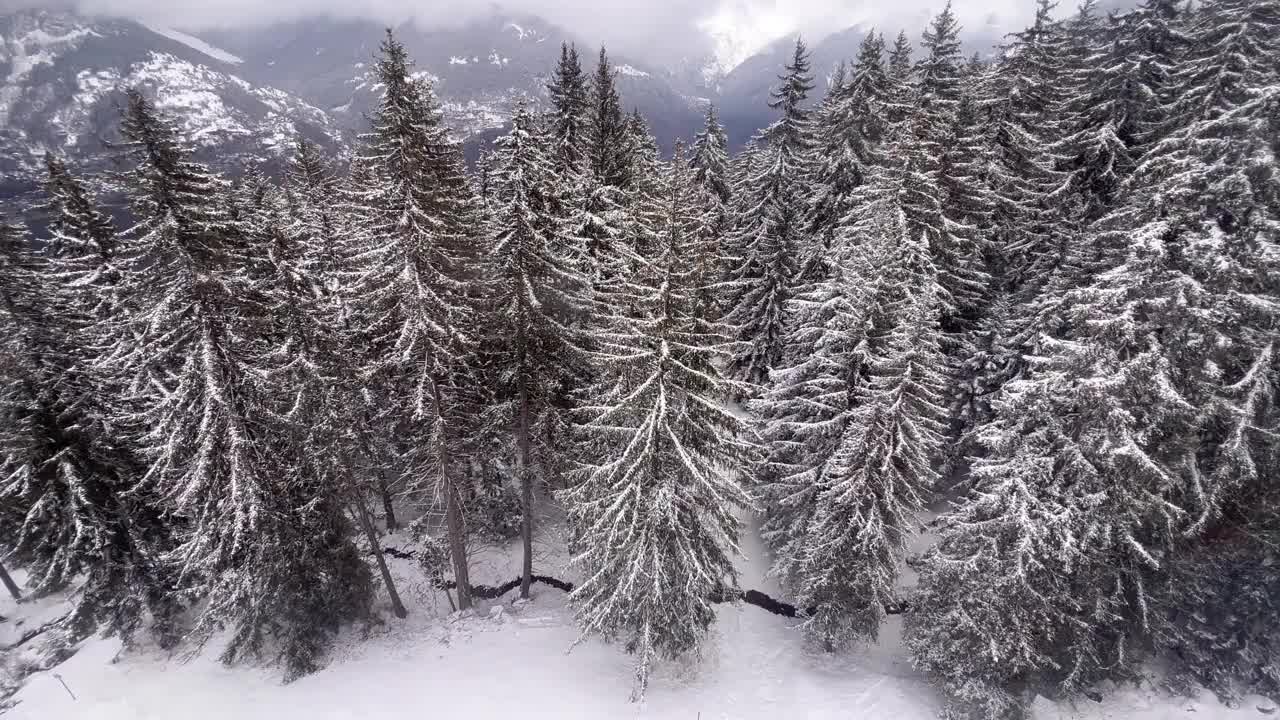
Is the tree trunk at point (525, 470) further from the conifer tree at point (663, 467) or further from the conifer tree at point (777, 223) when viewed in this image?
the conifer tree at point (777, 223)

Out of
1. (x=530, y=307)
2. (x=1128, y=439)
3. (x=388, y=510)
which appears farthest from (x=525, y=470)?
(x=1128, y=439)

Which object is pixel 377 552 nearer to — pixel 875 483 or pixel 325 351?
pixel 325 351

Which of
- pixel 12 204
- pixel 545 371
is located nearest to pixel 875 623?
pixel 545 371

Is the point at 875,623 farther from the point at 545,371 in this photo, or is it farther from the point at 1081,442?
the point at 545,371

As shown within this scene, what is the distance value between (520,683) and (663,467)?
8479 millimetres

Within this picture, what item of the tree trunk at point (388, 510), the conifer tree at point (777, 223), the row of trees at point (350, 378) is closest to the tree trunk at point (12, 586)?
the row of trees at point (350, 378)

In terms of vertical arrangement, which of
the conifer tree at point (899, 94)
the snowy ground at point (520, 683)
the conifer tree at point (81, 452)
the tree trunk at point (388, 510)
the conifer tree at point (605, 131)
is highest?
the conifer tree at point (899, 94)

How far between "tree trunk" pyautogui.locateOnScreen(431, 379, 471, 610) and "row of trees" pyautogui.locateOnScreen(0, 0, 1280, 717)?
13 centimetres

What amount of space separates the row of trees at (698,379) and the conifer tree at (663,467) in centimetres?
12

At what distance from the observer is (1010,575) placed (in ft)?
42.3

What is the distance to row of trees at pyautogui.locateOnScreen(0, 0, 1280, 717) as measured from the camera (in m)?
12.7

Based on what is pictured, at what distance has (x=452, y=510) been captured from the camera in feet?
59.7

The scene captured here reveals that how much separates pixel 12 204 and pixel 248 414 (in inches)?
9248

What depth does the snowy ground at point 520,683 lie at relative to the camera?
50.2ft
